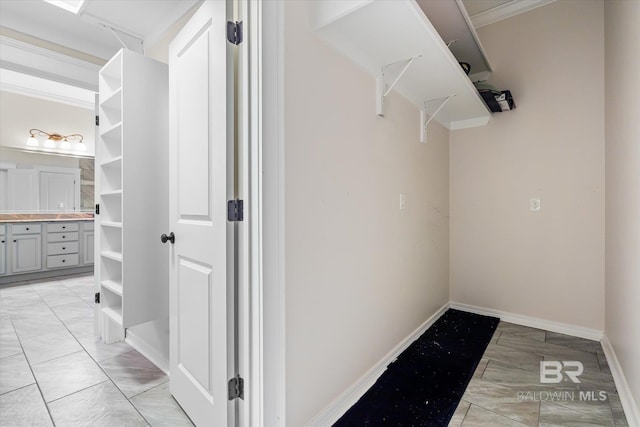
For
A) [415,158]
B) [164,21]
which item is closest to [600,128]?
[415,158]

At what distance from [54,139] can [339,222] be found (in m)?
5.83

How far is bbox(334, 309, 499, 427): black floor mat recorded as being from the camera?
1479 mm

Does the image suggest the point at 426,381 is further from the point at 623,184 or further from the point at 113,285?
the point at 113,285

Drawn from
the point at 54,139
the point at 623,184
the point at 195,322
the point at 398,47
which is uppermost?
the point at 54,139

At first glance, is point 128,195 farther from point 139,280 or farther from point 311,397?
point 311,397

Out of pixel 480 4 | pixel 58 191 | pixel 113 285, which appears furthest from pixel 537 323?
pixel 58 191

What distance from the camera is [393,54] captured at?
1.66m

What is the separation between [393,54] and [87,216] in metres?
5.67

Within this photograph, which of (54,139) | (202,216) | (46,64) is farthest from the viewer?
(54,139)

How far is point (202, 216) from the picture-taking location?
140cm

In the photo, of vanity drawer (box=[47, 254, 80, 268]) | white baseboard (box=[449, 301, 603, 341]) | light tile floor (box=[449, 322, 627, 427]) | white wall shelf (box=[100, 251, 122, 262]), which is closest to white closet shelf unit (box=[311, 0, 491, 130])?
light tile floor (box=[449, 322, 627, 427])

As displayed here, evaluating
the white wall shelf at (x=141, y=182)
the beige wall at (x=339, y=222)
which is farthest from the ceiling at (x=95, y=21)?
the beige wall at (x=339, y=222)

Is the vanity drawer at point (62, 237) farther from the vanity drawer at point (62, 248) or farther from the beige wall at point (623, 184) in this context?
the beige wall at point (623, 184)

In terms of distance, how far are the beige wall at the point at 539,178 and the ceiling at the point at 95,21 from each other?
8.80 feet
